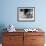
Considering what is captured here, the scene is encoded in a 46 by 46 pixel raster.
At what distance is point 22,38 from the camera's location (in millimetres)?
3836

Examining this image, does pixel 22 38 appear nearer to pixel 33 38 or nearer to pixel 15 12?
pixel 33 38

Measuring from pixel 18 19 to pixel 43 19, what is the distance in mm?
826

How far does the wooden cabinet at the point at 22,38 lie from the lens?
3.82m

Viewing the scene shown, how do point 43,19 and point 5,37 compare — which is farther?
point 43,19

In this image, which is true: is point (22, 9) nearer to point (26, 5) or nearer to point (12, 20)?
point (26, 5)

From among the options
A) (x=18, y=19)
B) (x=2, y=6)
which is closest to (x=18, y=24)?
(x=18, y=19)

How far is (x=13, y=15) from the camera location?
431 centimetres

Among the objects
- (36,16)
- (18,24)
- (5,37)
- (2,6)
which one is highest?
(2,6)

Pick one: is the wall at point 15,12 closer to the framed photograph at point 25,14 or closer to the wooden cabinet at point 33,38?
the framed photograph at point 25,14

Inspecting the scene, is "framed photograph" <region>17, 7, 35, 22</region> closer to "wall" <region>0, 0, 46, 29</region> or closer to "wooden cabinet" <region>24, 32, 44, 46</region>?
"wall" <region>0, 0, 46, 29</region>

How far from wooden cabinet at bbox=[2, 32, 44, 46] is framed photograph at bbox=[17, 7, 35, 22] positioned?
2.14 ft

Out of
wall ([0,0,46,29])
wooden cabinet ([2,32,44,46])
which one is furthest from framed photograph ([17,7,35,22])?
wooden cabinet ([2,32,44,46])

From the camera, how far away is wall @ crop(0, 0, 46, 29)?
428 centimetres

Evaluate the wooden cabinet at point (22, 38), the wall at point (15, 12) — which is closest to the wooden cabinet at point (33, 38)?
the wooden cabinet at point (22, 38)
